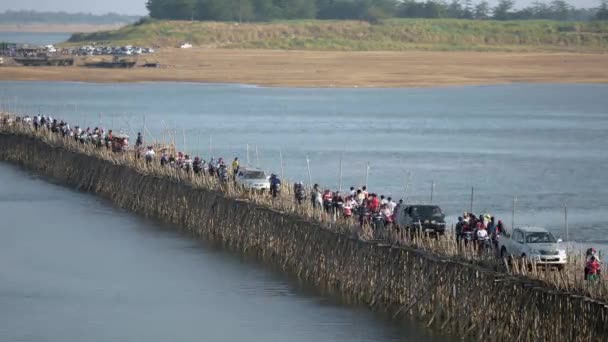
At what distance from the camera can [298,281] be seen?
44.3m

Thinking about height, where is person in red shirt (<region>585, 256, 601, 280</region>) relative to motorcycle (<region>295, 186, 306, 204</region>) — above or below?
above

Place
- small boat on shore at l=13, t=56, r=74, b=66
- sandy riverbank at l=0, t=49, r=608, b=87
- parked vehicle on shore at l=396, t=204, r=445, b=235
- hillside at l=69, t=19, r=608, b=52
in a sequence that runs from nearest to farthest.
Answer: parked vehicle on shore at l=396, t=204, r=445, b=235 < sandy riverbank at l=0, t=49, r=608, b=87 < small boat on shore at l=13, t=56, r=74, b=66 < hillside at l=69, t=19, r=608, b=52

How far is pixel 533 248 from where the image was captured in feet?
121

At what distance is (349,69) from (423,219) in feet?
356

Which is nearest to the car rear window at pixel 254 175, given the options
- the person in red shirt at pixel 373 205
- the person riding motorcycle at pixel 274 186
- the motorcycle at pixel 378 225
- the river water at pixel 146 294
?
the person riding motorcycle at pixel 274 186

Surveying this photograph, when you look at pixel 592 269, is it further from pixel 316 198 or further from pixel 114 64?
pixel 114 64

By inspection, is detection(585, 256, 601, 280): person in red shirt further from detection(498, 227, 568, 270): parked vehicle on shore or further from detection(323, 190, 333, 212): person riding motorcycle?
detection(323, 190, 333, 212): person riding motorcycle

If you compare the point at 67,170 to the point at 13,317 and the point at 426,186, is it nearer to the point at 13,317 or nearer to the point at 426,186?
the point at 426,186

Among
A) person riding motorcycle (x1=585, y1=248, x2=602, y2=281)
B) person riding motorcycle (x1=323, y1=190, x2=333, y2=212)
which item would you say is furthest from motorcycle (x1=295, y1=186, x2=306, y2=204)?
person riding motorcycle (x1=585, y1=248, x2=602, y2=281)

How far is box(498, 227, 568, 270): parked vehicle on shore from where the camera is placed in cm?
3647

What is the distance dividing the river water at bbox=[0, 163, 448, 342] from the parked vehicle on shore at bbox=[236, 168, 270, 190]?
10.5 ft

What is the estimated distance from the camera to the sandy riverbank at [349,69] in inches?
5600

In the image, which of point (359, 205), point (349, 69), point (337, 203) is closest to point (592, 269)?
point (359, 205)

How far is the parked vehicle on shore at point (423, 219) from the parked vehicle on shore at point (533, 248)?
12.8 ft
